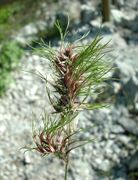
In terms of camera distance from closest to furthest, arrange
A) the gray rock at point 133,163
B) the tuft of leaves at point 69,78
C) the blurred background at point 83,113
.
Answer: the tuft of leaves at point 69,78
the gray rock at point 133,163
the blurred background at point 83,113

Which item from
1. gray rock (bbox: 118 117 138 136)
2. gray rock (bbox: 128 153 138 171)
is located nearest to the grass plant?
gray rock (bbox: 128 153 138 171)

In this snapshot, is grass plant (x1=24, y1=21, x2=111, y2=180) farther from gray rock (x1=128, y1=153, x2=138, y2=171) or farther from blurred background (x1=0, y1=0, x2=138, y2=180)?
gray rock (x1=128, y1=153, x2=138, y2=171)

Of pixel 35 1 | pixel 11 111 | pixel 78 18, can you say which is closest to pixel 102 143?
pixel 11 111

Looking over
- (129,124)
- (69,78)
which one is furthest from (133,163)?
(69,78)

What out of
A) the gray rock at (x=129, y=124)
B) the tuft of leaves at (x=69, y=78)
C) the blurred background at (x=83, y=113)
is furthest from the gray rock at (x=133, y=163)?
the tuft of leaves at (x=69, y=78)

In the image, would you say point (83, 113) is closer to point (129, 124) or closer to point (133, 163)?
point (129, 124)

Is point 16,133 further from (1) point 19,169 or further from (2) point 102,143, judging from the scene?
(2) point 102,143

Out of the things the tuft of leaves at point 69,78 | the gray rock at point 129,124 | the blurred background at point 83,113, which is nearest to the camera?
the tuft of leaves at point 69,78

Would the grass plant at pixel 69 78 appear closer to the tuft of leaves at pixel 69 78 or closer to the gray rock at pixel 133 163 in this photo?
the tuft of leaves at pixel 69 78

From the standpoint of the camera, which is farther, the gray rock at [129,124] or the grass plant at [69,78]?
the gray rock at [129,124]
